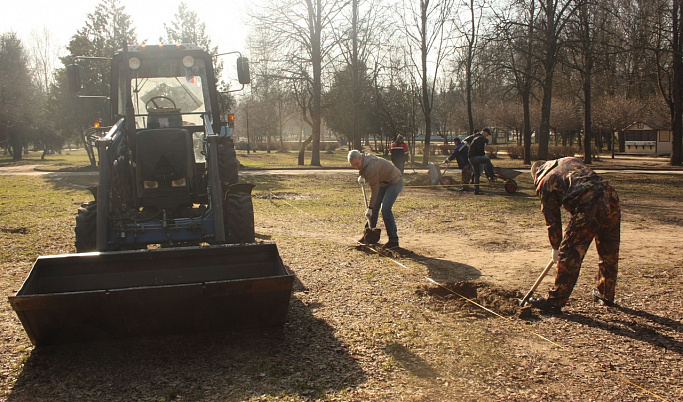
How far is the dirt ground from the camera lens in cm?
410

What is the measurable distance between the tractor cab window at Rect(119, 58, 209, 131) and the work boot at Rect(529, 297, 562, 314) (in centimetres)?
498

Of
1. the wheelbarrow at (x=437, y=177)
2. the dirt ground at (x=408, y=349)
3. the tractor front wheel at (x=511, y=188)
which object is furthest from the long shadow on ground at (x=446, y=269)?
the wheelbarrow at (x=437, y=177)

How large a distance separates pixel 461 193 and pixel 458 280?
10.6 meters

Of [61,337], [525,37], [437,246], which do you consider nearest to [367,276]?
[437,246]

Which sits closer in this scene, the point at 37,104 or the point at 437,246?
the point at 437,246

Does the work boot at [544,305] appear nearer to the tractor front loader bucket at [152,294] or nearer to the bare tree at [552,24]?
the tractor front loader bucket at [152,294]

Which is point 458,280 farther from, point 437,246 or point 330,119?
point 330,119

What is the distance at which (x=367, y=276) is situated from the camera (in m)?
7.24

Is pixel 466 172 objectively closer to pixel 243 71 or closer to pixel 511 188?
pixel 511 188

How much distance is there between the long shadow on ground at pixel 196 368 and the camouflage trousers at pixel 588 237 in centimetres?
220

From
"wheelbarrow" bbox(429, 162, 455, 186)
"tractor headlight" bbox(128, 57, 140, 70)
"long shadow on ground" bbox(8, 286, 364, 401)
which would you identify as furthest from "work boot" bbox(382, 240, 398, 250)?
"wheelbarrow" bbox(429, 162, 455, 186)

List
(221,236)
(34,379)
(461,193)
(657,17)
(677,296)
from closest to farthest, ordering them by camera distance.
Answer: (34,379) → (677,296) → (221,236) → (461,193) → (657,17)

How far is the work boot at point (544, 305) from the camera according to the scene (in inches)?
223

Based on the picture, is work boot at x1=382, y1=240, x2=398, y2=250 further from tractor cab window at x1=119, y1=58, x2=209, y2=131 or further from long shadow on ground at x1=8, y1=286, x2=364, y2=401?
long shadow on ground at x1=8, y1=286, x2=364, y2=401
